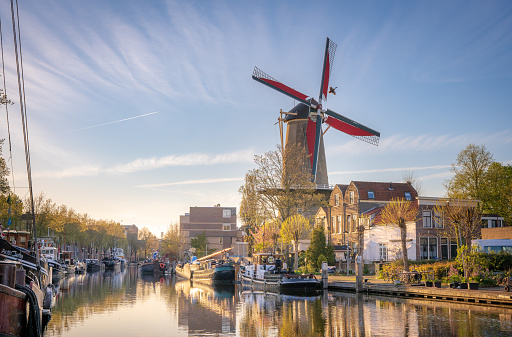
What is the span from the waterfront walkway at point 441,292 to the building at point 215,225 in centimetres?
8139

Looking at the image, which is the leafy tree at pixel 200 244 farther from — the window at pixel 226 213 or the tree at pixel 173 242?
the window at pixel 226 213

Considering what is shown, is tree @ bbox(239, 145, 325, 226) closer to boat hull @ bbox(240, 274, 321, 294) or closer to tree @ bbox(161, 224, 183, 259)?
boat hull @ bbox(240, 274, 321, 294)

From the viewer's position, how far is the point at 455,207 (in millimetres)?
38562

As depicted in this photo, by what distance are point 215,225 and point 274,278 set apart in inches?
3151

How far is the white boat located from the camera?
144ft

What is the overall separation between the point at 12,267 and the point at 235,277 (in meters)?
45.8

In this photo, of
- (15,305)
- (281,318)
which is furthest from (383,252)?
(15,305)

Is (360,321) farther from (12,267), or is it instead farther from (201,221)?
(201,221)

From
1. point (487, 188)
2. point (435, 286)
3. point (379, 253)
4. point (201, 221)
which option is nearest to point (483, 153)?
point (487, 188)

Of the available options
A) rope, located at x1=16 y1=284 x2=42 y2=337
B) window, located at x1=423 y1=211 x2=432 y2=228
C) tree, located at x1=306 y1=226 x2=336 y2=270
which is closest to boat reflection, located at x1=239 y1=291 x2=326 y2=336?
rope, located at x1=16 y1=284 x2=42 y2=337

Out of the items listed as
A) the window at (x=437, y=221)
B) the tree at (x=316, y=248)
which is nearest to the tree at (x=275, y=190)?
the tree at (x=316, y=248)

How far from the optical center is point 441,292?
112ft

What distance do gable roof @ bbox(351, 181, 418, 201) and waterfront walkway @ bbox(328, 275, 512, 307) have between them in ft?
74.9

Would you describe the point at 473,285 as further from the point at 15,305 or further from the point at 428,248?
the point at 15,305
